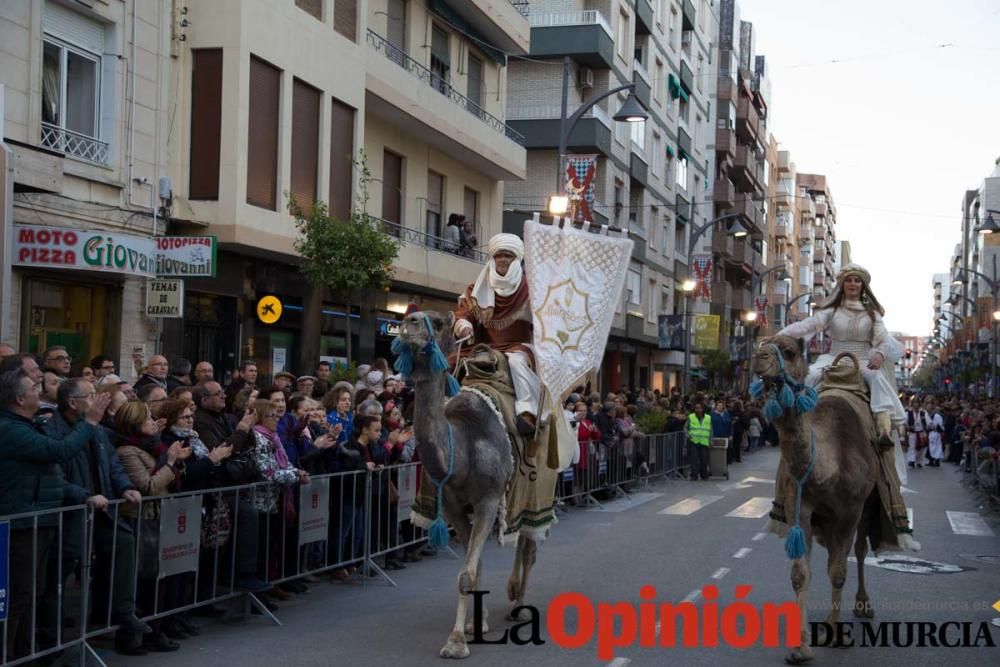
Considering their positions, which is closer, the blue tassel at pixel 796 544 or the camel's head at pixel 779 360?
the blue tassel at pixel 796 544

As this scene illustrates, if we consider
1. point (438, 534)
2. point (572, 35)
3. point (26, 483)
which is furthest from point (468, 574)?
point (572, 35)

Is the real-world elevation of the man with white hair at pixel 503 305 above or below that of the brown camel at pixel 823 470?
above

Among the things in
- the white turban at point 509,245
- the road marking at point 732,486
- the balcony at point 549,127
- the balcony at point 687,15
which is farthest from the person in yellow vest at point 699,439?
the balcony at point 687,15

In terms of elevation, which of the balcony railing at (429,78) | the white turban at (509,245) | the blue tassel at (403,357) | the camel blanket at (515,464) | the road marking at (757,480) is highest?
the balcony railing at (429,78)

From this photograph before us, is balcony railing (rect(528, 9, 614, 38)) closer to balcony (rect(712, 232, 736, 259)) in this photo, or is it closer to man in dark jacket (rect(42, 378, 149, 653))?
balcony (rect(712, 232, 736, 259))

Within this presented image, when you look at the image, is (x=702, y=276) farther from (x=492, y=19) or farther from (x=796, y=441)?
(x=796, y=441)

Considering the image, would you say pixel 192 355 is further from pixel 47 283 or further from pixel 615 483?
pixel 615 483

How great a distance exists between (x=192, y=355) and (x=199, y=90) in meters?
4.35

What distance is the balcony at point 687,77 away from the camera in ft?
177

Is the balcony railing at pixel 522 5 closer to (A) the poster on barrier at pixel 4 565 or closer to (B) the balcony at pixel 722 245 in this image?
(A) the poster on barrier at pixel 4 565

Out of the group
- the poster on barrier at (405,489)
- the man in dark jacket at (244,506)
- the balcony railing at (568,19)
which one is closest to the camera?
the man in dark jacket at (244,506)

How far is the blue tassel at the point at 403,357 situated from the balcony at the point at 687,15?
1922 inches

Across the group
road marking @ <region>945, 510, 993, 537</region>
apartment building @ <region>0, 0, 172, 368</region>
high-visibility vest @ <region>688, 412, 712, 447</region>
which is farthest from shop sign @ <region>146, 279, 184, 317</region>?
high-visibility vest @ <region>688, 412, 712, 447</region>

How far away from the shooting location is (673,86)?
51.4 meters
